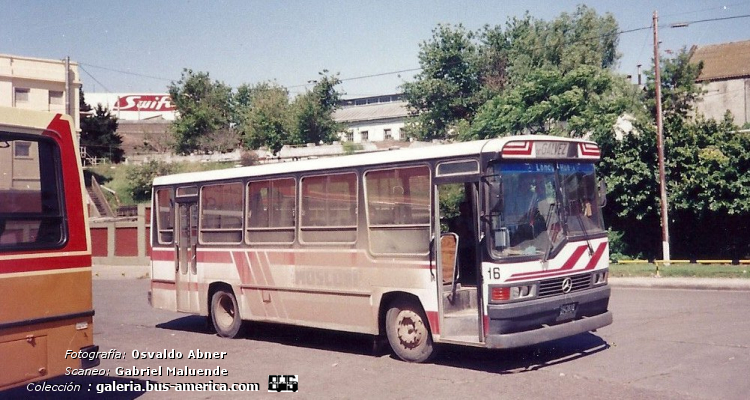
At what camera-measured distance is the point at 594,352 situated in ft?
32.5

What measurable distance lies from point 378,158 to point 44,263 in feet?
15.8

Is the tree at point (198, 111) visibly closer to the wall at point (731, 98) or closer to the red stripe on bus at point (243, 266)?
the wall at point (731, 98)

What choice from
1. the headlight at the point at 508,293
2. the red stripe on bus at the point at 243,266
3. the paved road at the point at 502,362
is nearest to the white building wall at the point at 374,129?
the paved road at the point at 502,362

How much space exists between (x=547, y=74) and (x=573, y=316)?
1035 inches

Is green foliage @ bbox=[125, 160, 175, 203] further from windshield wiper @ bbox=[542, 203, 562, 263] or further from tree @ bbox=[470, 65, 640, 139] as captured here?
windshield wiper @ bbox=[542, 203, 562, 263]

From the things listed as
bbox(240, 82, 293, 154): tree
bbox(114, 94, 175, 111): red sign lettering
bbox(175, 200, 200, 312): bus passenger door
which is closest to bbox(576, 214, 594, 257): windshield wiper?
bbox(175, 200, 200, 312): bus passenger door

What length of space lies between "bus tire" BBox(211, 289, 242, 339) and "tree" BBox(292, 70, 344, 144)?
60.8 metres

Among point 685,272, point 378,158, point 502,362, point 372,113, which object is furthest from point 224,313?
point 372,113

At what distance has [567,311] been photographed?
9.17 meters

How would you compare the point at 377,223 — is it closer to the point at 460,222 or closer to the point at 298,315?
the point at 460,222

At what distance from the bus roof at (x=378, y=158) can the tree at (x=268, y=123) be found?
53.7 meters

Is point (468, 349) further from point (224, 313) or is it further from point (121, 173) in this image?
point (121, 173)

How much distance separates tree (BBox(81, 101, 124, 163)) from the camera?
67.1 metres

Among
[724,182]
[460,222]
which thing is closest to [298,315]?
[460,222]
